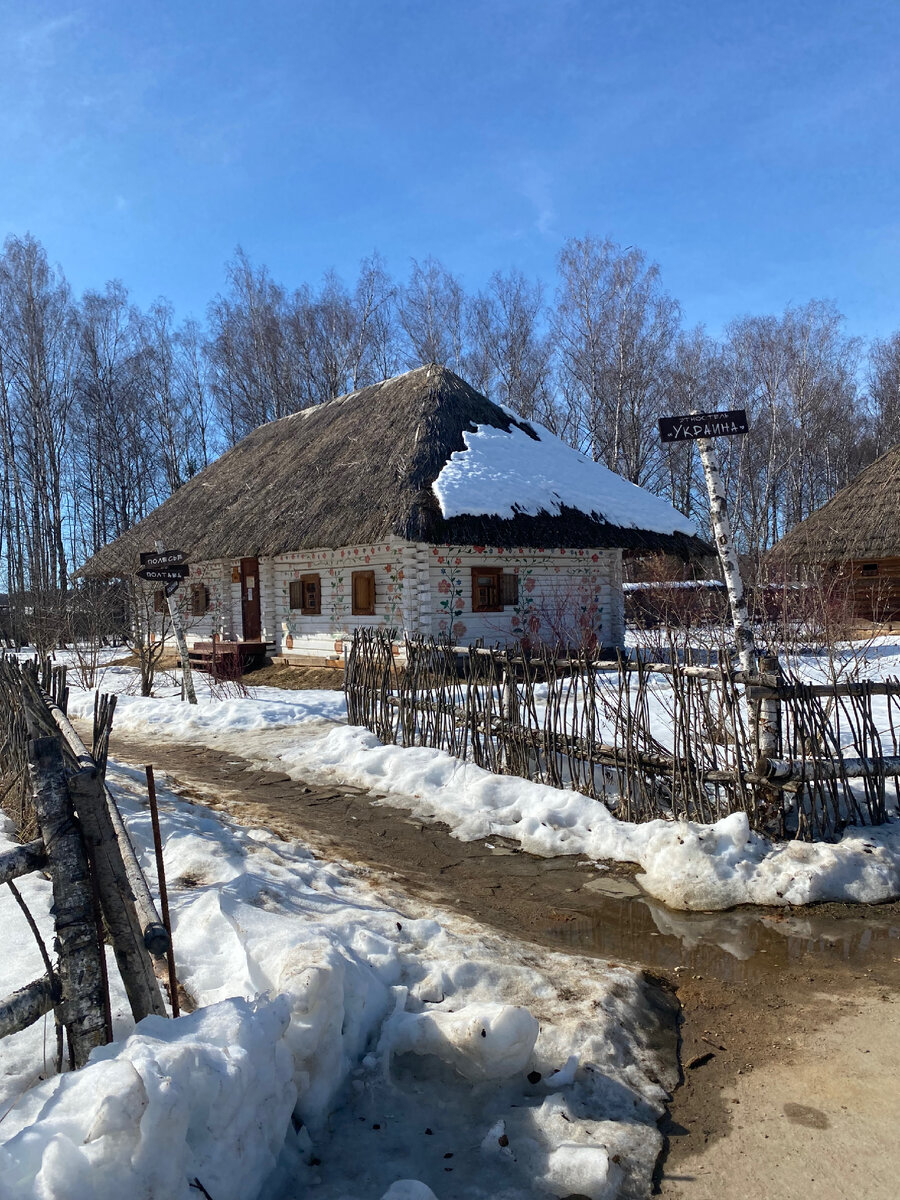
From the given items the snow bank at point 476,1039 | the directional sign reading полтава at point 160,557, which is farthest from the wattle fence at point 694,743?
the directional sign reading полтава at point 160,557

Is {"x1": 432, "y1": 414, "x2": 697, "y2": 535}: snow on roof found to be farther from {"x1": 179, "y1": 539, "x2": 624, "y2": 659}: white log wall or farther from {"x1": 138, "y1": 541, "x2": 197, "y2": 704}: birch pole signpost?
{"x1": 138, "y1": 541, "x2": 197, "y2": 704}: birch pole signpost

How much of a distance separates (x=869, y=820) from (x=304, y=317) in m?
29.4

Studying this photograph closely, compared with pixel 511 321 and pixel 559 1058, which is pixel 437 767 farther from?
pixel 511 321

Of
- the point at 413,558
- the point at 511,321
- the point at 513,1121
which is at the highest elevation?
the point at 511,321

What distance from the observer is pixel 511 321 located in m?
29.2

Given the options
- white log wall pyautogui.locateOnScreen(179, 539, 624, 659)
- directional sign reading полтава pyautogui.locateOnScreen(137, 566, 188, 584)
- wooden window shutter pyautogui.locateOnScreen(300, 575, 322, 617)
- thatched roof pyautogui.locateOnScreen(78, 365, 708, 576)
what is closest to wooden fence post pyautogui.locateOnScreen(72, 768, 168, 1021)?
directional sign reading полтава pyautogui.locateOnScreen(137, 566, 188, 584)

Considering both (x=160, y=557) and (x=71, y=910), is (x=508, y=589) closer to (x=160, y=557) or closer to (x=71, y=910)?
(x=160, y=557)

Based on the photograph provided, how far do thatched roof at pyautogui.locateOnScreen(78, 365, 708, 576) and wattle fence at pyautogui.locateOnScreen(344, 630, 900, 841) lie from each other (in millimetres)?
5622

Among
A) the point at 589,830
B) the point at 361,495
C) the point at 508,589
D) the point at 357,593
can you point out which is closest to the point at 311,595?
the point at 357,593

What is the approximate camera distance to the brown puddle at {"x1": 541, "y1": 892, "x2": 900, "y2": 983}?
352cm

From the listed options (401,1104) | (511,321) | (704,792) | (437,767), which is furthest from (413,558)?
(511,321)

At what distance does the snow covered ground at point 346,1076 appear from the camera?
177cm

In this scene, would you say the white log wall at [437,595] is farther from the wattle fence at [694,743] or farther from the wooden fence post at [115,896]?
the wooden fence post at [115,896]

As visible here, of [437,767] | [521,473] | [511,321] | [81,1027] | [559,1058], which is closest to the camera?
[81,1027]
